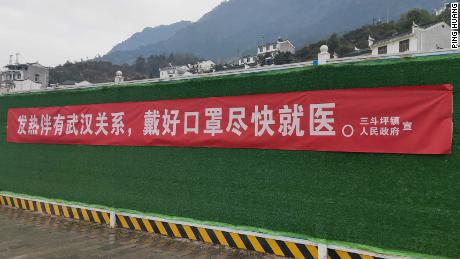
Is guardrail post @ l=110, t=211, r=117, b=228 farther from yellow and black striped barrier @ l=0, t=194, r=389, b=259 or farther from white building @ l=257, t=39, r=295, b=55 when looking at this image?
white building @ l=257, t=39, r=295, b=55

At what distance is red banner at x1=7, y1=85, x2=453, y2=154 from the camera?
371cm

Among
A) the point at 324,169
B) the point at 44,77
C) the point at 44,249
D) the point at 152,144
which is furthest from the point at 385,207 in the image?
the point at 44,77

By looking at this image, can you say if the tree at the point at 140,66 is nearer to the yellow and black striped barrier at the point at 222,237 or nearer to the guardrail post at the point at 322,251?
the yellow and black striped barrier at the point at 222,237

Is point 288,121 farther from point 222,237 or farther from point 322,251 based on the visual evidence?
point 222,237

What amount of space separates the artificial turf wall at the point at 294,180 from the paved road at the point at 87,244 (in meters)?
0.39

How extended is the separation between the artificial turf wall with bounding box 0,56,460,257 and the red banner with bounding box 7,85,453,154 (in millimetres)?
96

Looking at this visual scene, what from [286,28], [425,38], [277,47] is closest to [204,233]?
[425,38]

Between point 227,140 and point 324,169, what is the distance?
131cm

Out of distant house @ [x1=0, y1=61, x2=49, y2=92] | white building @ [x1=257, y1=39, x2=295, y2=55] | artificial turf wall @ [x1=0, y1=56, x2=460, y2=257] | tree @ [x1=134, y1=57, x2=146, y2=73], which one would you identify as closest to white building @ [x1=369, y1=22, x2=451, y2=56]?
artificial turf wall @ [x1=0, y1=56, x2=460, y2=257]

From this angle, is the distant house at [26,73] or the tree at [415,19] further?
the distant house at [26,73]

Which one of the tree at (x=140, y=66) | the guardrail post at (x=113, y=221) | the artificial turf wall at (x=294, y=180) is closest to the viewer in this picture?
the artificial turf wall at (x=294, y=180)

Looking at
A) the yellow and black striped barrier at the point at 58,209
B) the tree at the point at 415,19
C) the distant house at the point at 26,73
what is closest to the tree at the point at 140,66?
the distant house at the point at 26,73

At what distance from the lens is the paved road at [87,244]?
472 centimetres

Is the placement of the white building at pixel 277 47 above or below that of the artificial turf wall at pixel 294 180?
above
